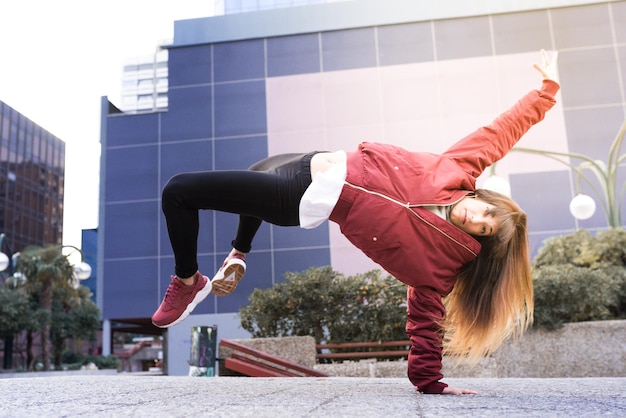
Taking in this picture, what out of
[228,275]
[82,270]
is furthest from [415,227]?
[82,270]

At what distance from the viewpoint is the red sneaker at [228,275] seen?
421cm

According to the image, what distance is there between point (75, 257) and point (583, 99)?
22047mm

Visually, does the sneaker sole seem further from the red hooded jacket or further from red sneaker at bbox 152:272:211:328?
the red hooded jacket

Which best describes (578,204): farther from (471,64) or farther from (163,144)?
(163,144)

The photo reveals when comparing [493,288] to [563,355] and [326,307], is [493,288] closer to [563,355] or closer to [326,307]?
[563,355]

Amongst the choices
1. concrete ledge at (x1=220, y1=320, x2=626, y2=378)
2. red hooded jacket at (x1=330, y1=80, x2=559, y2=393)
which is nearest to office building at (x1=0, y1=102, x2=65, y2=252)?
concrete ledge at (x1=220, y1=320, x2=626, y2=378)

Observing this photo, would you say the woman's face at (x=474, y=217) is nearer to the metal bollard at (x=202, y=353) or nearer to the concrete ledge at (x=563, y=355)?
the concrete ledge at (x=563, y=355)

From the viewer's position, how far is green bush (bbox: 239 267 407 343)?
10289mm

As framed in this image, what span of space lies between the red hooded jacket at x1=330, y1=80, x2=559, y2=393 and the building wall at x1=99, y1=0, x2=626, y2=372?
1704cm

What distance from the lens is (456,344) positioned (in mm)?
4137

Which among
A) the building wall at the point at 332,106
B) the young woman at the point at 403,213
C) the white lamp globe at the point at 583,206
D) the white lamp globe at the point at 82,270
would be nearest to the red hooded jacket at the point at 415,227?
the young woman at the point at 403,213

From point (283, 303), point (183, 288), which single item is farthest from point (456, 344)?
point (283, 303)

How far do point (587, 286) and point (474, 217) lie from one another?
6.18 m

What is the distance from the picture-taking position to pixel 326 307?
34.4 feet
